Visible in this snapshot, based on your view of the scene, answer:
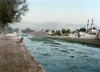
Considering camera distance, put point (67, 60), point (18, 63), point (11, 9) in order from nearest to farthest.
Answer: point (18, 63) → point (67, 60) → point (11, 9)

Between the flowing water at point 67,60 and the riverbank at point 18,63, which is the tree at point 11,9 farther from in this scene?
the riverbank at point 18,63

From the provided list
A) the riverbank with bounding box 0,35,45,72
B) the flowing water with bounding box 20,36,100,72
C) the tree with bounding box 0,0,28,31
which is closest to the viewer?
the riverbank with bounding box 0,35,45,72

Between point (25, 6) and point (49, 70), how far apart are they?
84.2 ft

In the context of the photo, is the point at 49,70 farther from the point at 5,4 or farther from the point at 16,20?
the point at 16,20

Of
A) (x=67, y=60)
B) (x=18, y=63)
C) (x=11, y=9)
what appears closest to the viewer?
(x=18, y=63)

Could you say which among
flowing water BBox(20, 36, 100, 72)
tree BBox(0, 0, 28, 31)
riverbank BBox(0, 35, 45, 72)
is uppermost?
tree BBox(0, 0, 28, 31)

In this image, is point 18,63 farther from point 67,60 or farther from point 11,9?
point 11,9

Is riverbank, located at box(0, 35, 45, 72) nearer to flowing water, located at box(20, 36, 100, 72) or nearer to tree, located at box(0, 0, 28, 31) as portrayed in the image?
flowing water, located at box(20, 36, 100, 72)

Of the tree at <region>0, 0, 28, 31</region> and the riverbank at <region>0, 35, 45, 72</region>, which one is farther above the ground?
the tree at <region>0, 0, 28, 31</region>

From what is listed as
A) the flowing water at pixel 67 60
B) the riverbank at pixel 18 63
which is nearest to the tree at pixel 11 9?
the flowing water at pixel 67 60

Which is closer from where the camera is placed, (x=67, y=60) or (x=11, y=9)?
(x=67, y=60)

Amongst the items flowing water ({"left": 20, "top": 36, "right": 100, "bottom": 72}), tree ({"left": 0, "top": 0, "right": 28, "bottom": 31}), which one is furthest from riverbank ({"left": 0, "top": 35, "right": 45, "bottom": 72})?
tree ({"left": 0, "top": 0, "right": 28, "bottom": 31})

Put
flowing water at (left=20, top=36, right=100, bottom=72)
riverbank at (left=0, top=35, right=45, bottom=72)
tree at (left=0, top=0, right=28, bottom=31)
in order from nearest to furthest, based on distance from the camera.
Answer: riverbank at (left=0, top=35, right=45, bottom=72) < flowing water at (left=20, top=36, right=100, bottom=72) < tree at (left=0, top=0, right=28, bottom=31)

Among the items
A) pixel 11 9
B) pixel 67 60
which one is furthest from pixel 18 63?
pixel 11 9
